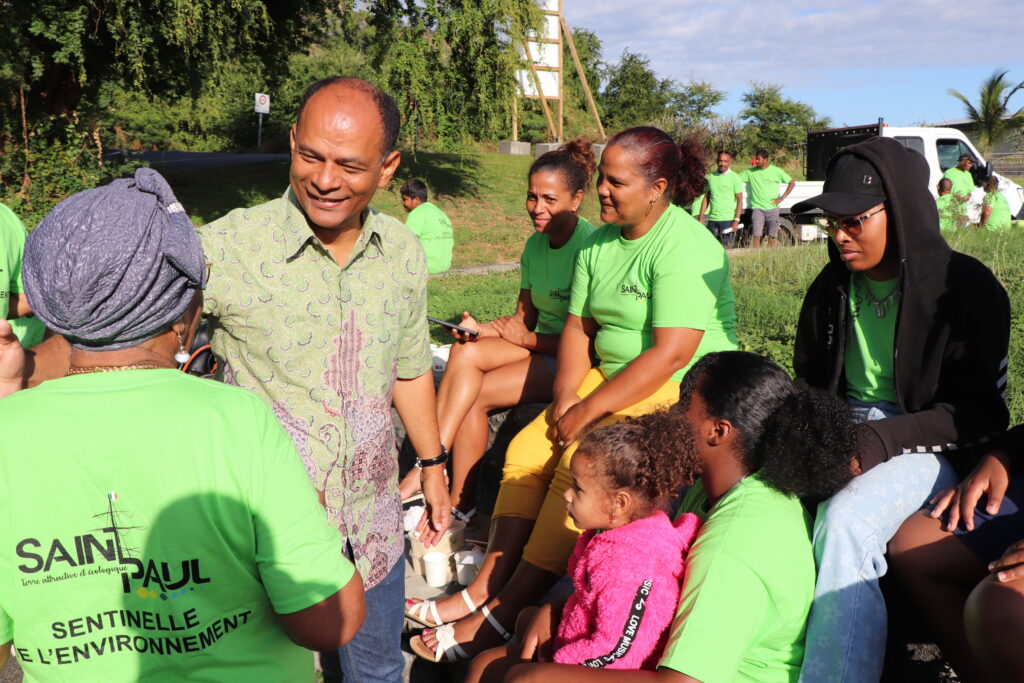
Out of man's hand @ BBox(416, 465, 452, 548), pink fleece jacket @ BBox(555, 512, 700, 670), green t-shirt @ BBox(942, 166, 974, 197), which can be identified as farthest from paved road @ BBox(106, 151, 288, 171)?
pink fleece jacket @ BBox(555, 512, 700, 670)

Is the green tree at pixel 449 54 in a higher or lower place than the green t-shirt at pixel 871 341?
higher

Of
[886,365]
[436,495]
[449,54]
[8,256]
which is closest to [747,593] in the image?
[436,495]

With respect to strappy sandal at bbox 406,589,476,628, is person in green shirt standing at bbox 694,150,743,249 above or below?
Answer: above

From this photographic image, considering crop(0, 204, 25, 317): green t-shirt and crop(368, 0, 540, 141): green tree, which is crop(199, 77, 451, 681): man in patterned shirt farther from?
crop(368, 0, 540, 141): green tree

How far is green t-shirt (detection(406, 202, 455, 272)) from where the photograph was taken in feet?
30.3

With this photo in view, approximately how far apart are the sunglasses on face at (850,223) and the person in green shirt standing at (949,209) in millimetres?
9290

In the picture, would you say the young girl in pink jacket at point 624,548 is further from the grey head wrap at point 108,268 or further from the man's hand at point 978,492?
the grey head wrap at point 108,268

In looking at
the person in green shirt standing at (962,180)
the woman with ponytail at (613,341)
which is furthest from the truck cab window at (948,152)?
the woman with ponytail at (613,341)

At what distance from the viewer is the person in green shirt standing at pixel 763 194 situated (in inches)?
553

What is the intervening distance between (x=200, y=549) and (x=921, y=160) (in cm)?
289

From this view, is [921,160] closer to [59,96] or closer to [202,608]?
[202,608]

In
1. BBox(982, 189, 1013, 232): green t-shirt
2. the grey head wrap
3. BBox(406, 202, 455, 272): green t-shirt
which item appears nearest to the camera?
the grey head wrap

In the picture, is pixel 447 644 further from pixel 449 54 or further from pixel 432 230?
pixel 449 54

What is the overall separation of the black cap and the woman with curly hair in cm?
71
